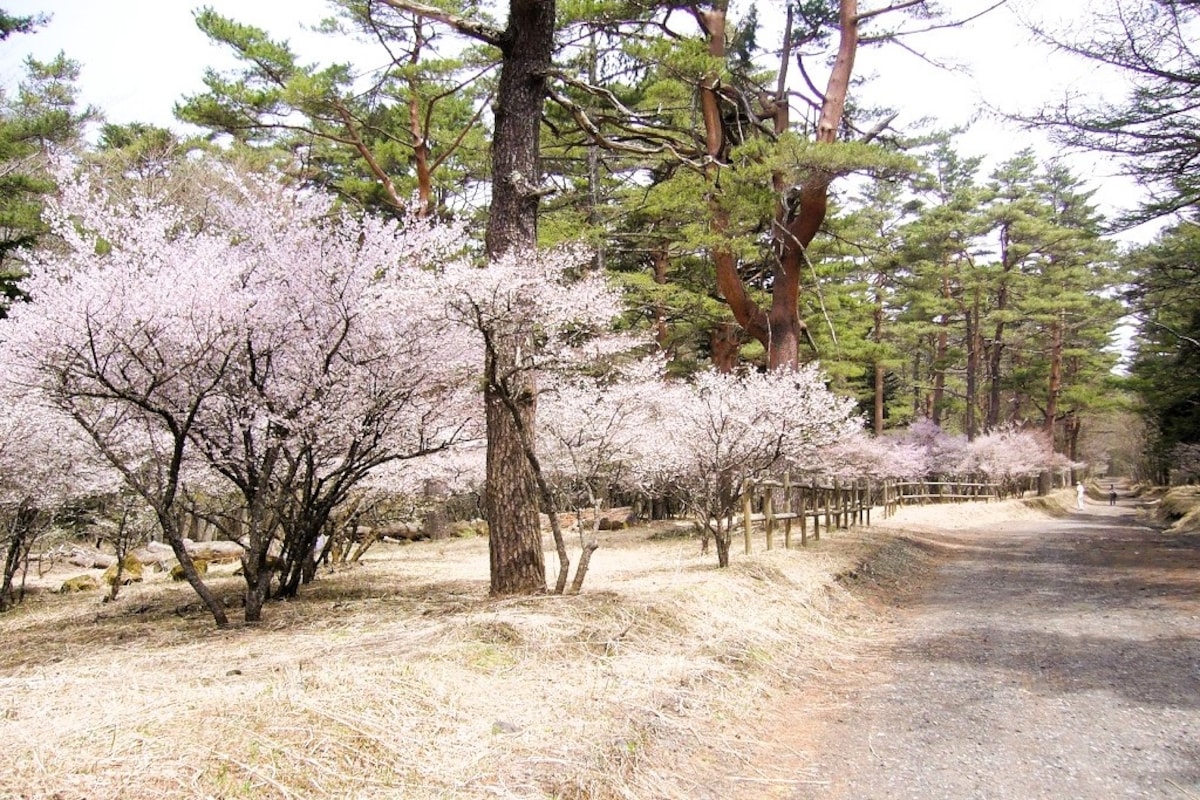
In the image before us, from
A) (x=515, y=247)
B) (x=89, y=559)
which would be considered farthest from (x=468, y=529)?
(x=515, y=247)

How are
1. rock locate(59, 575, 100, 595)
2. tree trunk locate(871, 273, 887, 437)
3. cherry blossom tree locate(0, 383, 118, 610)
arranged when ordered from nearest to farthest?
cherry blossom tree locate(0, 383, 118, 610)
rock locate(59, 575, 100, 595)
tree trunk locate(871, 273, 887, 437)

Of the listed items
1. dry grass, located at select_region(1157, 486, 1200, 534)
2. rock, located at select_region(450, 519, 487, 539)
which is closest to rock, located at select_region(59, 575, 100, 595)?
rock, located at select_region(450, 519, 487, 539)

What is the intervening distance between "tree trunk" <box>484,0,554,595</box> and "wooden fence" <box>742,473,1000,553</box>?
393 centimetres

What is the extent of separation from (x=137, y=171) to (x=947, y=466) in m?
30.4

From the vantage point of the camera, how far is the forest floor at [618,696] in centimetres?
279

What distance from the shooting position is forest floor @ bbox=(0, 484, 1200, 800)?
110 inches

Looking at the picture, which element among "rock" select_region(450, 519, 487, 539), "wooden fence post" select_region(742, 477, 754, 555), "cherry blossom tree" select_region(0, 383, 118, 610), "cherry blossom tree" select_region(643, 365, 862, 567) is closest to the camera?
"cherry blossom tree" select_region(0, 383, 118, 610)

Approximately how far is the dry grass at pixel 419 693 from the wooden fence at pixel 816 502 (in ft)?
9.25

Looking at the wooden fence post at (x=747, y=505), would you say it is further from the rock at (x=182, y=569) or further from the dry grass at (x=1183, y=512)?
the dry grass at (x=1183, y=512)

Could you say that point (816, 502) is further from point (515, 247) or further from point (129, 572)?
point (129, 572)

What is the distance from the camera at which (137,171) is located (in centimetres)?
1622

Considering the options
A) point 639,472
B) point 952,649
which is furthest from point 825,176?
point 952,649

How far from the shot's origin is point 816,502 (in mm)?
11664

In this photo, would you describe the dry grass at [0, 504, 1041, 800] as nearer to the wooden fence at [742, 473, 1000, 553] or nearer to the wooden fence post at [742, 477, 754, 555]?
the wooden fence post at [742, 477, 754, 555]
